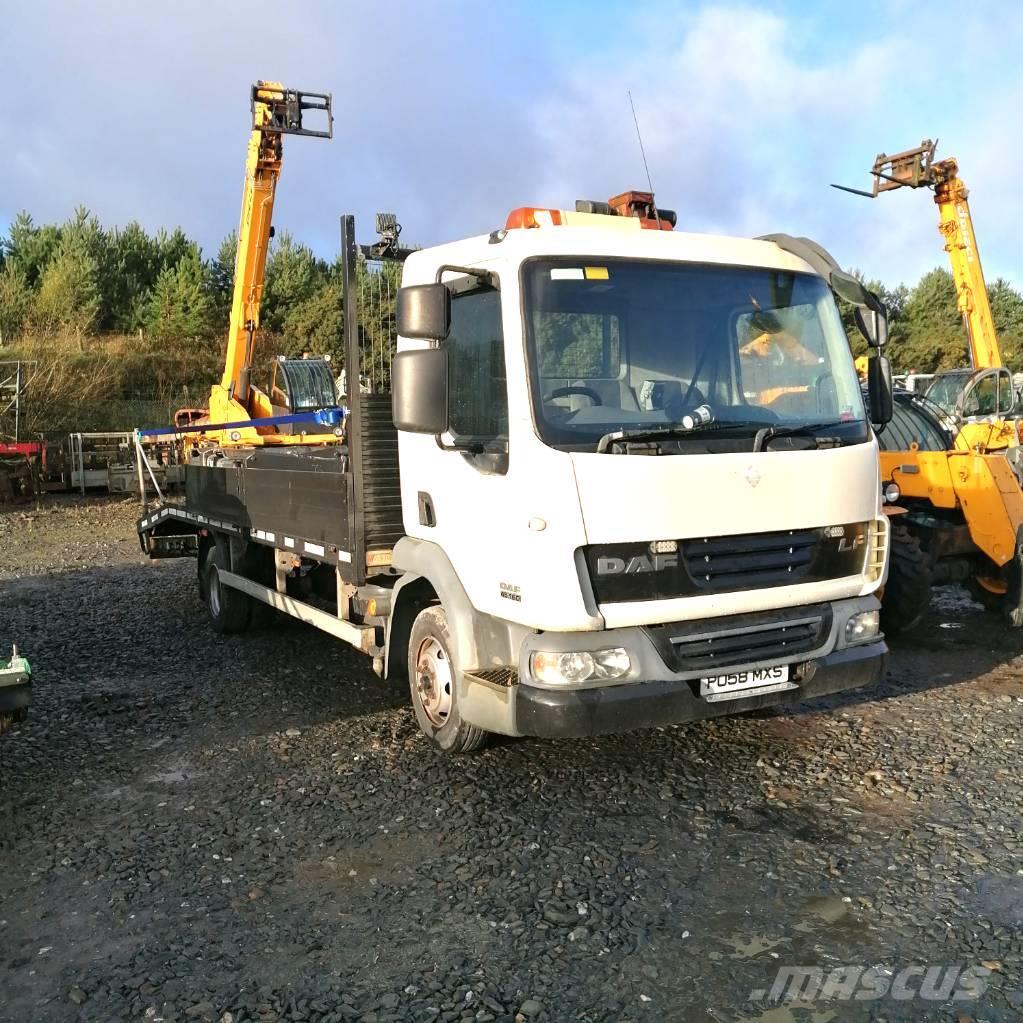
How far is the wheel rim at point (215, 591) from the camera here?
7948mm

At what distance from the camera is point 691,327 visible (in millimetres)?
4453

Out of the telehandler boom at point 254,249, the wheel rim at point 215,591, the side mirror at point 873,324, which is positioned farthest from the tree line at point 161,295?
the side mirror at point 873,324

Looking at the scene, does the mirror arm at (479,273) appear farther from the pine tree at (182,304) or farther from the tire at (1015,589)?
the pine tree at (182,304)

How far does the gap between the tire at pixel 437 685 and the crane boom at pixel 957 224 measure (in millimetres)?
12485

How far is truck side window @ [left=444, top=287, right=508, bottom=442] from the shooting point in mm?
4285

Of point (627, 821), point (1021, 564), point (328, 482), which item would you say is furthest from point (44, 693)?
point (1021, 564)

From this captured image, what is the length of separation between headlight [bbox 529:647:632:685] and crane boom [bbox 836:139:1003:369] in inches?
498

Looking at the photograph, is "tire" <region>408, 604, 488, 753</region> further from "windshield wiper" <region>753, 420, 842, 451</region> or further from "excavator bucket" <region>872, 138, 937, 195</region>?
"excavator bucket" <region>872, 138, 937, 195</region>

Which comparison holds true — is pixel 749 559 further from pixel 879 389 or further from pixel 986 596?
pixel 986 596

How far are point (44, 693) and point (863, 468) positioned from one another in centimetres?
533

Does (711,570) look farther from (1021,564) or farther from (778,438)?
(1021,564)

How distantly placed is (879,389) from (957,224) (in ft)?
36.7

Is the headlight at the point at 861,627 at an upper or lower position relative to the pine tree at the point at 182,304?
lower

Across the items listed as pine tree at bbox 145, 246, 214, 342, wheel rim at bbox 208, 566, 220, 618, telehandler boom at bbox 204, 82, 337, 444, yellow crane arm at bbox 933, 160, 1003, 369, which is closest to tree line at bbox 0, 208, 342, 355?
pine tree at bbox 145, 246, 214, 342
